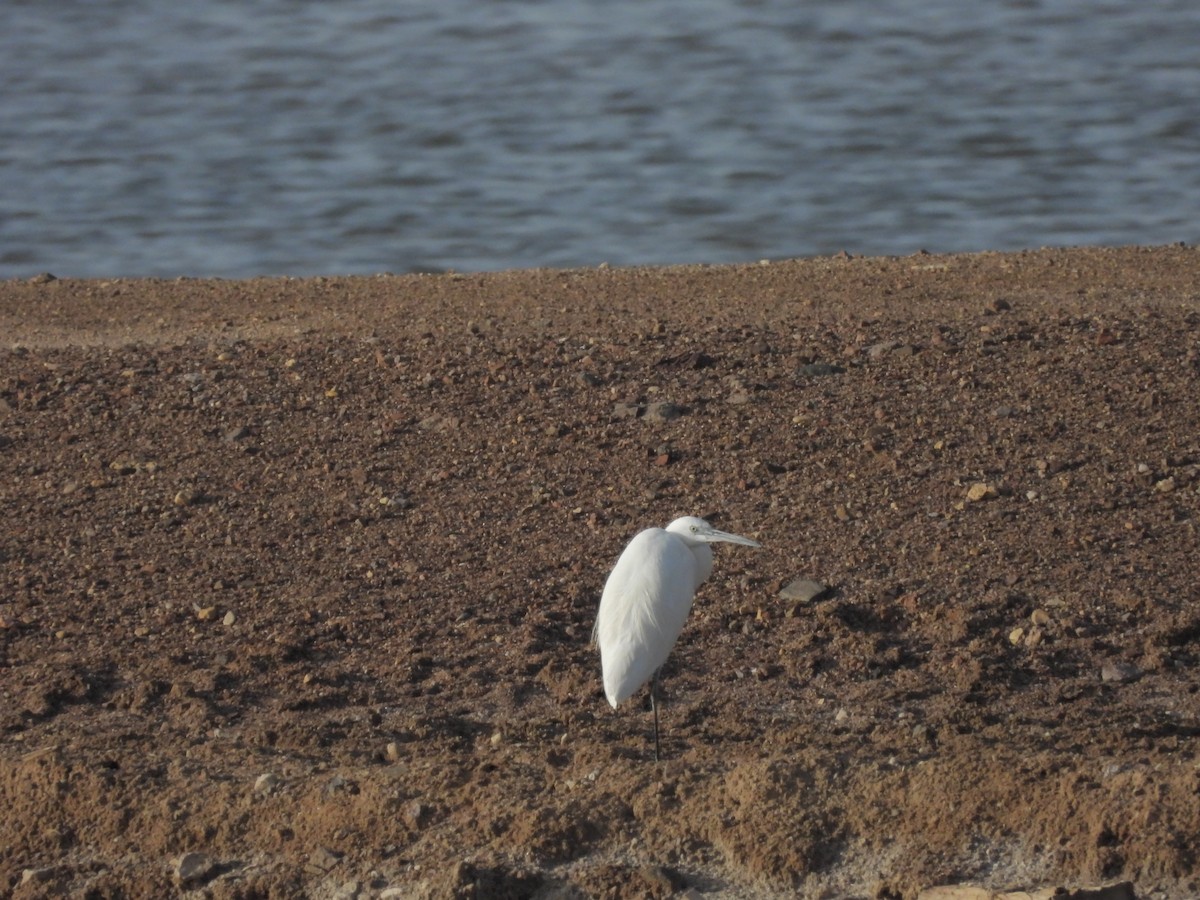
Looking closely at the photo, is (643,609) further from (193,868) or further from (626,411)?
(626,411)

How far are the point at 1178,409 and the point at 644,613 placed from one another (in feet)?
9.20

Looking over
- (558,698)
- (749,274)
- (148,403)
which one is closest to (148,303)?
(148,403)

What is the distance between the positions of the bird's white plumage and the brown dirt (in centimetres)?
24

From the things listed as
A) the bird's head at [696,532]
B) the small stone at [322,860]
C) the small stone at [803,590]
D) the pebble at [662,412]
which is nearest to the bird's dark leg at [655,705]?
the bird's head at [696,532]

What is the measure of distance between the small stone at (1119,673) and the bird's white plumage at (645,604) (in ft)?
4.00

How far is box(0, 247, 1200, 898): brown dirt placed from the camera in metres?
4.52

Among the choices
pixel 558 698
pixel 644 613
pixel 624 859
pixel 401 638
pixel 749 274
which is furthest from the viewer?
pixel 749 274

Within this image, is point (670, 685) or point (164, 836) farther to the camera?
point (670, 685)

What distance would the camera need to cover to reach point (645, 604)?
16.5 ft

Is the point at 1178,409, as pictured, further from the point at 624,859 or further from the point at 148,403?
the point at 148,403

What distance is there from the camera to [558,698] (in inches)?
211

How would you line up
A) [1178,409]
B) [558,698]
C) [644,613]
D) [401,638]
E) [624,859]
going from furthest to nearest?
[1178,409]
[401,638]
[558,698]
[644,613]
[624,859]

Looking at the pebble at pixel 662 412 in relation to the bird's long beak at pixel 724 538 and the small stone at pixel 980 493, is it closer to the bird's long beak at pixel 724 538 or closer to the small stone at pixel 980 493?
the small stone at pixel 980 493

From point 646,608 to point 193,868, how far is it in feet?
4.67
